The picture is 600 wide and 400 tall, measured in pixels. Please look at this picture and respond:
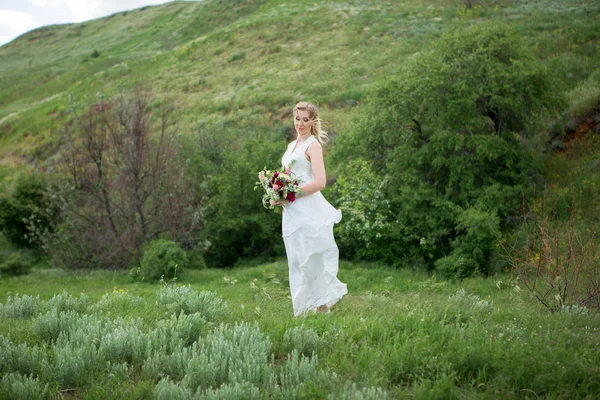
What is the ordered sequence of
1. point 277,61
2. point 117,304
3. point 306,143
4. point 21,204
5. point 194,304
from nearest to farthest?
point 194,304 < point 117,304 < point 306,143 < point 21,204 < point 277,61

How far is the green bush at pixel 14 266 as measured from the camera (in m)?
15.6

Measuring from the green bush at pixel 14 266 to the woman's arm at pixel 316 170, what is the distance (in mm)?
13369

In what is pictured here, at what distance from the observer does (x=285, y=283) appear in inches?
486

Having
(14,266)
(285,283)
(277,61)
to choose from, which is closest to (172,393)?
(285,283)

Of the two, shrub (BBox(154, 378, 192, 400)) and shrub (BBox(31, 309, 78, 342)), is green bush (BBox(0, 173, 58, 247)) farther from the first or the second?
shrub (BBox(154, 378, 192, 400))

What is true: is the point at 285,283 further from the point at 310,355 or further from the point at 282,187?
the point at 310,355

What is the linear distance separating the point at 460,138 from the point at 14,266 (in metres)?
14.4

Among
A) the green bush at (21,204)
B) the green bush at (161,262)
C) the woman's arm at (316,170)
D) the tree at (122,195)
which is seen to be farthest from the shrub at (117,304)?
the green bush at (21,204)

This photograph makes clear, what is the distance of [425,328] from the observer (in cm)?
433

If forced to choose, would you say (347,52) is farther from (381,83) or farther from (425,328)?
(425,328)

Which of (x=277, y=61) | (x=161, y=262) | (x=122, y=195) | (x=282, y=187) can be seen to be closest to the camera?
(x=282, y=187)

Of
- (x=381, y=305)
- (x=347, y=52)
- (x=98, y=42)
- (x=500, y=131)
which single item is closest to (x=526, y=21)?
(x=347, y=52)

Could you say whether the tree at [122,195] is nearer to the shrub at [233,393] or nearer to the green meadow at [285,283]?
the green meadow at [285,283]

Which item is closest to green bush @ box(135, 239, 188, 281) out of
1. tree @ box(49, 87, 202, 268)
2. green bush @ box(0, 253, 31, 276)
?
tree @ box(49, 87, 202, 268)
